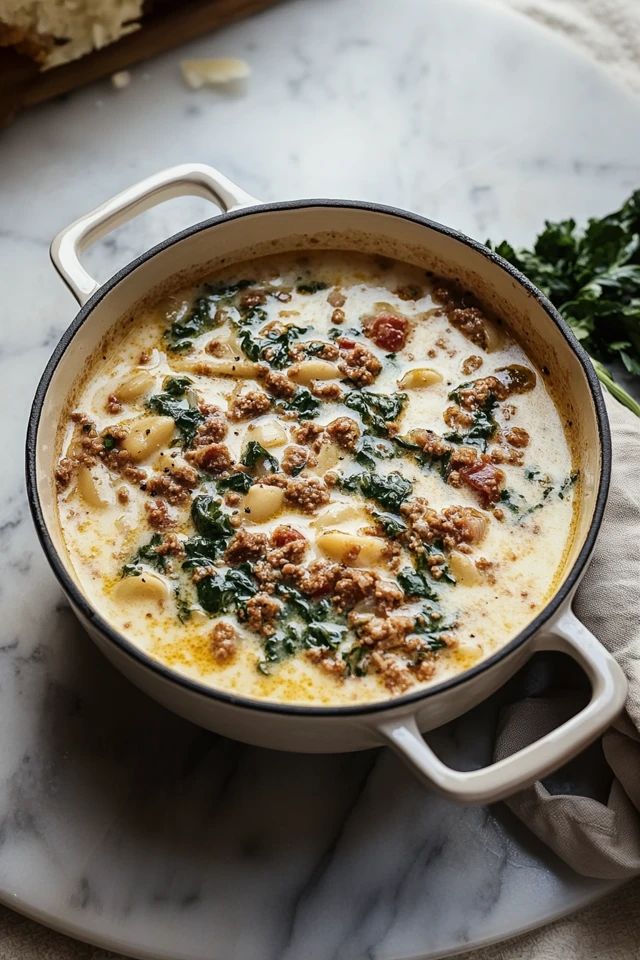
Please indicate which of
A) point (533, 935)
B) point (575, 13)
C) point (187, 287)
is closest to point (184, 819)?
point (533, 935)

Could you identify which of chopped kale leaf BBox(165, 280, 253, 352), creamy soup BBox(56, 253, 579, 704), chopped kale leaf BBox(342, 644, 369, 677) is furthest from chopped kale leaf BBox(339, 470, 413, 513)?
chopped kale leaf BBox(165, 280, 253, 352)

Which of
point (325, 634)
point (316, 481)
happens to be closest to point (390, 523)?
point (316, 481)

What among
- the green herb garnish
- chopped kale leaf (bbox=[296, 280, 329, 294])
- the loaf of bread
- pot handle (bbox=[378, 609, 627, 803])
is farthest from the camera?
the loaf of bread

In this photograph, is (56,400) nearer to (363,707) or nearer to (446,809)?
(363,707)

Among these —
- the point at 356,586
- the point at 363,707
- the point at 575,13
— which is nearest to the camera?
the point at 363,707

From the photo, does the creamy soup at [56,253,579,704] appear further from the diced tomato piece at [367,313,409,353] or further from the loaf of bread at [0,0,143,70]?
the loaf of bread at [0,0,143,70]

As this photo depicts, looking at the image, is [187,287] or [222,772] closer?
[222,772]

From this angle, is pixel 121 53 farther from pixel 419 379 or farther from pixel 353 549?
pixel 353 549
